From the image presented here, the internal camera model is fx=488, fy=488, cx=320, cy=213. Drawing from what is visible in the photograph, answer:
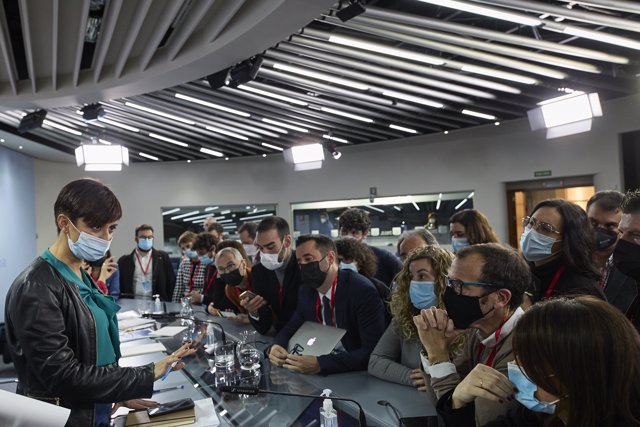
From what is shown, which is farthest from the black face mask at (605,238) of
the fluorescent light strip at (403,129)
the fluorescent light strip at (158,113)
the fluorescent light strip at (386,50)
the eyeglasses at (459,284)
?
the fluorescent light strip at (158,113)

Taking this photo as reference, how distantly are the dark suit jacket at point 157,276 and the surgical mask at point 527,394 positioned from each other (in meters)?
5.13

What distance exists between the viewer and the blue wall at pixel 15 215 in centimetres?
866

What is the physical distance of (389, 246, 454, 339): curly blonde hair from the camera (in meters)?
2.19

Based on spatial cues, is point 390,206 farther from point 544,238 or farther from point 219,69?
point 544,238

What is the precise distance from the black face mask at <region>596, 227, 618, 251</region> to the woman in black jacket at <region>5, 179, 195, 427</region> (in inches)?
88.1

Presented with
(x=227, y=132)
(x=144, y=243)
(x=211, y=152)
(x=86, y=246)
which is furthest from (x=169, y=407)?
(x=211, y=152)

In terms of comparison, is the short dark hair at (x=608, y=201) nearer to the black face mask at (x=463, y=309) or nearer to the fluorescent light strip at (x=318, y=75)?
the black face mask at (x=463, y=309)

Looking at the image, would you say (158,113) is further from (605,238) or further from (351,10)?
(605,238)

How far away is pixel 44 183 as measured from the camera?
34.3 feet

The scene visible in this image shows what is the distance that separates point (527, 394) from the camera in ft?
4.00

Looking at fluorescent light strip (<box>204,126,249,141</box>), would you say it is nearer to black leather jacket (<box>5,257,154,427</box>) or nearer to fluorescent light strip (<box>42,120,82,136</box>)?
fluorescent light strip (<box>42,120,82,136</box>)

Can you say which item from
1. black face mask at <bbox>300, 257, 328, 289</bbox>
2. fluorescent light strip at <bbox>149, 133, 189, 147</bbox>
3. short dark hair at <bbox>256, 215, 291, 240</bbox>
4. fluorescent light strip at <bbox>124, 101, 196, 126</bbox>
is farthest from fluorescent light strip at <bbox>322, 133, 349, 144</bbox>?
black face mask at <bbox>300, 257, 328, 289</bbox>

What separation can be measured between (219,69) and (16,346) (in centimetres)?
397

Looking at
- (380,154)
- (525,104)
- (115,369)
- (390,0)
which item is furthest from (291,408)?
(380,154)
